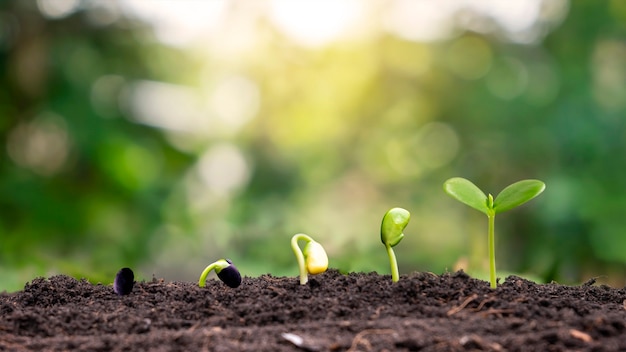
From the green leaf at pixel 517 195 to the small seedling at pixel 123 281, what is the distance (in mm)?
772

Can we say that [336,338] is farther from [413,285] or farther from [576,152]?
[576,152]

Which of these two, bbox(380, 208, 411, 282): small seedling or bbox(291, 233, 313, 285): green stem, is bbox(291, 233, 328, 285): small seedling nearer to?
bbox(291, 233, 313, 285): green stem

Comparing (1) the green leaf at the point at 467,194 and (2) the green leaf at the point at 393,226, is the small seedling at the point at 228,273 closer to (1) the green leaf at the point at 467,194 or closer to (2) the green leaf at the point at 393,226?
(2) the green leaf at the point at 393,226

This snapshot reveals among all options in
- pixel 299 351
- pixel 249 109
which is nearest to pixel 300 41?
pixel 249 109

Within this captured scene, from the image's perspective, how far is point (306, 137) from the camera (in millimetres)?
4637

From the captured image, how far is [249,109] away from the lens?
15.0ft

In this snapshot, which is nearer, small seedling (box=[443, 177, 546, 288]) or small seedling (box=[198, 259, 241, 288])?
small seedling (box=[443, 177, 546, 288])

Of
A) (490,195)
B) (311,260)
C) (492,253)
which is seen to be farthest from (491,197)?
(311,260)

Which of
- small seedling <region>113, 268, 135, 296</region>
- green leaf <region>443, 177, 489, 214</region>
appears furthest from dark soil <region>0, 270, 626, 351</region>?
green leaf <region>443, 177, 489, 214</region>

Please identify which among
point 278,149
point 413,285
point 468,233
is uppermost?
point 278,149

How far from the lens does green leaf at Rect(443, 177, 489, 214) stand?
1.24 m

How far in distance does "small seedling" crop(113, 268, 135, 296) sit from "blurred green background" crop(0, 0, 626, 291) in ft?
5.29

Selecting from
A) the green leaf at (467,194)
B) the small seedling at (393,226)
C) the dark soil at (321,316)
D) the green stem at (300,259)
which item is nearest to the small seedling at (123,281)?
the dark soil at (321,316)

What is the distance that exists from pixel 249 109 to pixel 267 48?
480 millimetres
